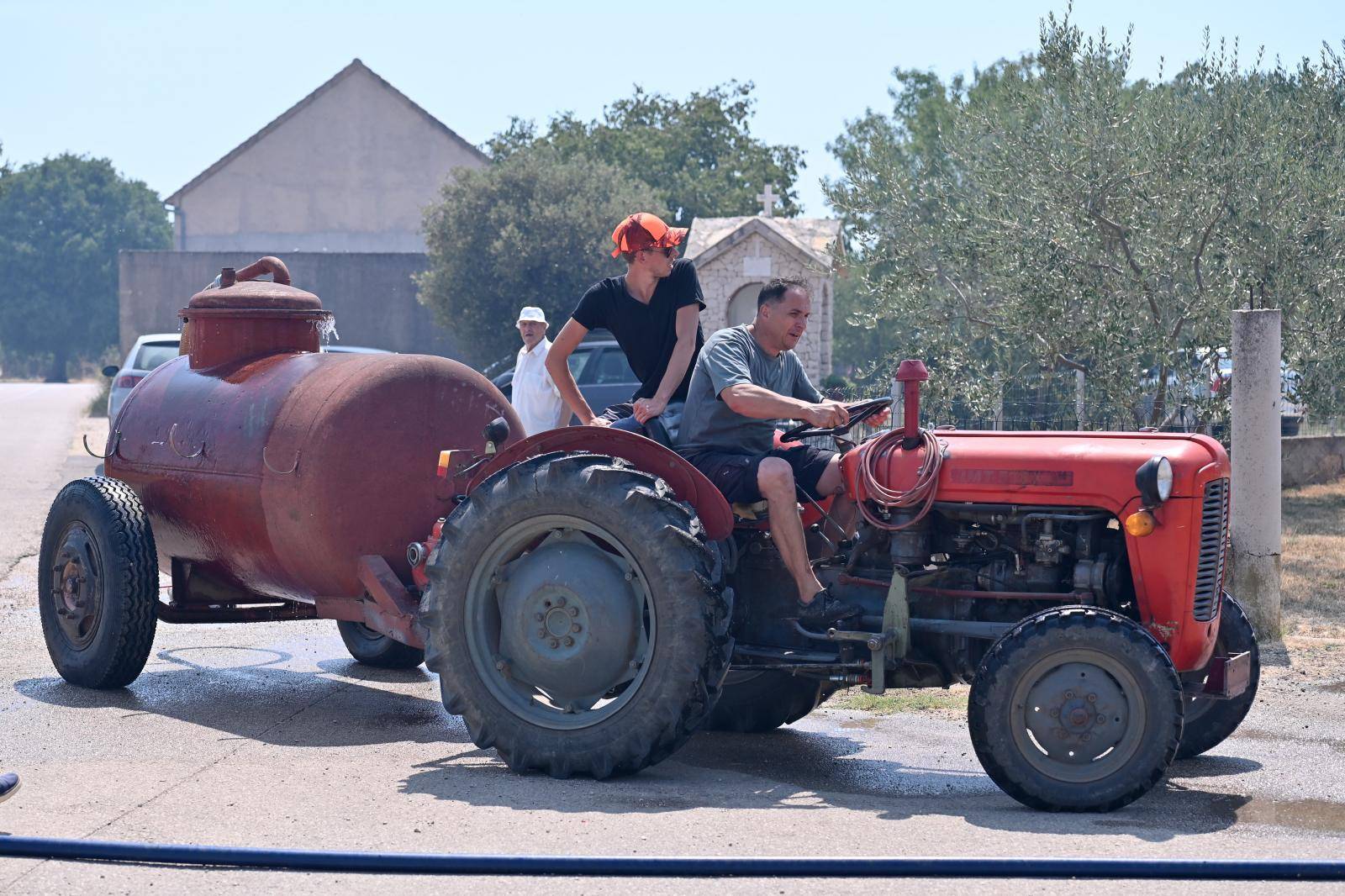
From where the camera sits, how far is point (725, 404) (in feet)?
22.1

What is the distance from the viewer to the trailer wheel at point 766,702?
736cm

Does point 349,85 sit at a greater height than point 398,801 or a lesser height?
greater

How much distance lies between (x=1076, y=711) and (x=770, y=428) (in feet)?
6.07

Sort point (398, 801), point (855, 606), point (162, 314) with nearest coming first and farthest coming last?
point (398, 801) → point (855, 606) → point (162, 314)

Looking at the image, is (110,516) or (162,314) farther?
(162,314)

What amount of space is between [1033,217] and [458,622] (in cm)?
865

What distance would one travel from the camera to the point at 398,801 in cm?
584

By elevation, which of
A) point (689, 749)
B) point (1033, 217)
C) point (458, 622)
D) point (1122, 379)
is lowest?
point (689, 749)

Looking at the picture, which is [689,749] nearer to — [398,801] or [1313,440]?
[398,801]

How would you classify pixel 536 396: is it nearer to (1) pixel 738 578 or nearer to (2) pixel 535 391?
(2) pixel 535 391

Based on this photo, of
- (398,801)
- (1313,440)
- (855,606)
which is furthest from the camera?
(1313,440)

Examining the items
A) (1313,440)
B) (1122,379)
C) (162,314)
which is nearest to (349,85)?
(162,314)

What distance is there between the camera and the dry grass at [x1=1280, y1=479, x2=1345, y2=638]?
1044 cm

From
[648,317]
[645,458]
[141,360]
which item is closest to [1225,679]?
[645,458]
